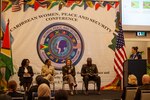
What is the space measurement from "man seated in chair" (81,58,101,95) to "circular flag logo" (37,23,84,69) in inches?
33.7

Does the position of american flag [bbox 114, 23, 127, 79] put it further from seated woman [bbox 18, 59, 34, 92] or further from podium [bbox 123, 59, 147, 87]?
seated woman [bbox 18, 59, 34, 92]

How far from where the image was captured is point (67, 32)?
10094 mm

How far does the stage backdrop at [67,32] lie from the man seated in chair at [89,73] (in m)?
0.80

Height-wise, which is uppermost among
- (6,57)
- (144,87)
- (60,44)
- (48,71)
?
(60,44)

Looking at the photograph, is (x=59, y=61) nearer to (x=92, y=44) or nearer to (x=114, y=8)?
(x=92, y=44)

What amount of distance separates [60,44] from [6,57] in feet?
5.45

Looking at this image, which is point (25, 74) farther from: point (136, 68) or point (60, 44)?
point (136, 68)

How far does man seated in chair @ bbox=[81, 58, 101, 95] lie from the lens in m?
8.95

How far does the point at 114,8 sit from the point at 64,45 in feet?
6.22

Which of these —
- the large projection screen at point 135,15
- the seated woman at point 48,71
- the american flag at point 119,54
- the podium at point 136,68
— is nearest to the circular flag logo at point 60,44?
the seated woman at point 48,71

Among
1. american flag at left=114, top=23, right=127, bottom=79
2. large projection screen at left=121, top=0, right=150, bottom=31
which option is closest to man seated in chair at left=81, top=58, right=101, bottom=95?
american flag at left=114, top=23, right=127, bottom=79

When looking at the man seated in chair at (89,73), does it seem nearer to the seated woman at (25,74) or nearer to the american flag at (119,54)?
the american flag at (119,54)

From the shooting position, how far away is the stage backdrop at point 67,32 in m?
9.80

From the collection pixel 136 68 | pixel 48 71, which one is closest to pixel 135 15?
pixel 136 68
